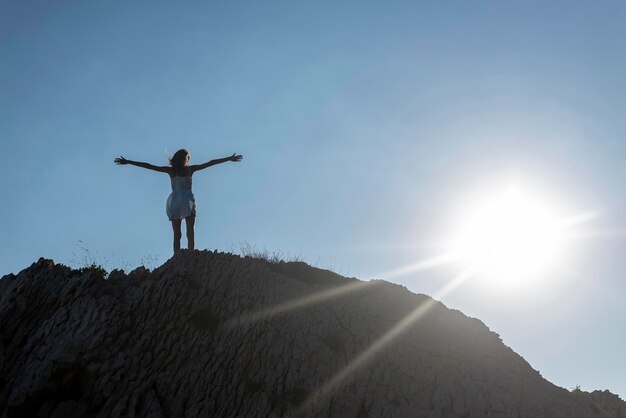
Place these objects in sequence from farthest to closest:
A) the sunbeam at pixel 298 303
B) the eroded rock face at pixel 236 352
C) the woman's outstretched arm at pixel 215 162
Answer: the woman's outstretched arm at pixel 215 162 → the sunbeam at pixel 298 303 → the eroded rock face at pixel 236 352

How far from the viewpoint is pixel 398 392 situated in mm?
11984

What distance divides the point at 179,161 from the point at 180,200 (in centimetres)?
110

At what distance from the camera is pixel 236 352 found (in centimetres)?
1193

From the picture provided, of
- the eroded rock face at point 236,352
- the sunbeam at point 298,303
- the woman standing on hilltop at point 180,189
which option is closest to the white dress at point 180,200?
the woman standing on hilltop at point 180,189

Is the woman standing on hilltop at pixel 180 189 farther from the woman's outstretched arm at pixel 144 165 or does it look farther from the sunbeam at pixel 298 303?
the sunbeam at pixel 298 303

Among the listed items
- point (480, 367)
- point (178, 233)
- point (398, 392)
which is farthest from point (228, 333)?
point (480, 367)

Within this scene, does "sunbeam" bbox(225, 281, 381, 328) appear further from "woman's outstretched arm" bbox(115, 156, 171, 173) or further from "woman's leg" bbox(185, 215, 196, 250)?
"woman's outstretched arm" bbox(115, 156, 171, 173)

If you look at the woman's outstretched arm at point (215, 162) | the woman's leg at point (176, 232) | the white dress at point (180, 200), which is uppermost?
the woman's outstretched arm at point (215, 162)

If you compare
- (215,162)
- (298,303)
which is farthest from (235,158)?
(298,303)

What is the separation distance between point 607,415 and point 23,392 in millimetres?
13412

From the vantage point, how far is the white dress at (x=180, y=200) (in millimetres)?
13430

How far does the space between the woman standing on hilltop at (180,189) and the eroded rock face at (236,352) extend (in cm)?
84

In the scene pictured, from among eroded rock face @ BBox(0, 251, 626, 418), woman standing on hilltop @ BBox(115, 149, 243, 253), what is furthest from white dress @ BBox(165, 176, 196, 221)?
eroded rock face @ BBox(0, 251, 626, 418)

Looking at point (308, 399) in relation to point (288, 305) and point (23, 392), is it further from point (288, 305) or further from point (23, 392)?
point (23, 392)
